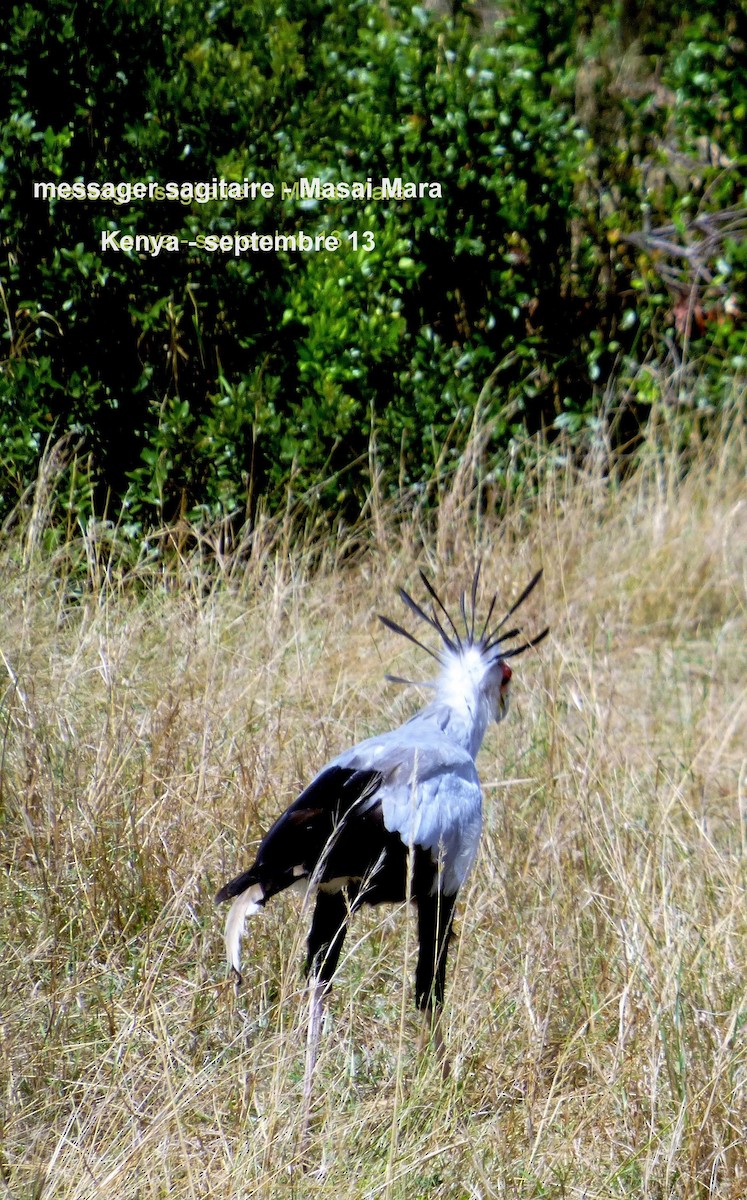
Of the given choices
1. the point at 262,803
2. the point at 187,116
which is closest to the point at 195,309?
the point at 187,116

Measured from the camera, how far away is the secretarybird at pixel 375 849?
2.62 m

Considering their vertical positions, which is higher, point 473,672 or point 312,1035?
point 473,672

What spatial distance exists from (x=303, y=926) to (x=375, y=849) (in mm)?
215

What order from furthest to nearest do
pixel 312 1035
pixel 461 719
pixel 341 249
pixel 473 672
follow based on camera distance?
pixel 341 249 < pixel 473 672 < pixel 461 719 < pixel 312 1035

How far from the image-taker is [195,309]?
16.1ft

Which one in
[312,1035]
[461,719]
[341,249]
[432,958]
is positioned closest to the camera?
[312,1035]

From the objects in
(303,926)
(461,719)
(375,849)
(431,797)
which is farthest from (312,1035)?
(461,719)

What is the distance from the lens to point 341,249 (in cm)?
541

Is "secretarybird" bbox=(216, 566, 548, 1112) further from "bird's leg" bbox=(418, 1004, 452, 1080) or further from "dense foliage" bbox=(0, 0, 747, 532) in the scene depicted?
"dense foliage" bbox=(0, 0, 747, 532)

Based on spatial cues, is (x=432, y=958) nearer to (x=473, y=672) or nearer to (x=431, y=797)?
(x=431, y=797)

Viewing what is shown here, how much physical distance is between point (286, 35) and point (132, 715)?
10.2ft

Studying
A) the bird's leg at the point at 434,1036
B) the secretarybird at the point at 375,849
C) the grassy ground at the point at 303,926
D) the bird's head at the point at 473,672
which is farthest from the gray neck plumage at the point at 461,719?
the bird's leg at the point at 434,1036

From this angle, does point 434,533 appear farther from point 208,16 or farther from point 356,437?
point 208,16

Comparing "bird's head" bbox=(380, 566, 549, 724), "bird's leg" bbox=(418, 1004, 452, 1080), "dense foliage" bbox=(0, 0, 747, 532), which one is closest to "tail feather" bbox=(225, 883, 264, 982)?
"bird's leg" bbox=(418, 1004, 452, 1080)
